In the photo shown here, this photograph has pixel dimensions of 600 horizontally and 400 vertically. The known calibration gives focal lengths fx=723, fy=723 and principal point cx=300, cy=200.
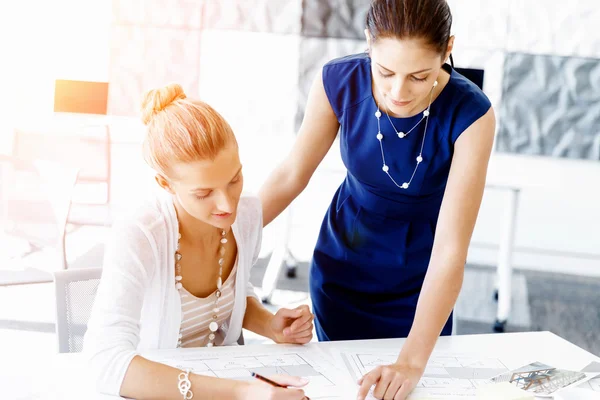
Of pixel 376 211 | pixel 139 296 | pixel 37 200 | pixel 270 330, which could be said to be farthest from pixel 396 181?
pixel 37 200

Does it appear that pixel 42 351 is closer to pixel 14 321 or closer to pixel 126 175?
pixel 14 321

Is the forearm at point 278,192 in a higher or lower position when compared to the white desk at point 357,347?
higher

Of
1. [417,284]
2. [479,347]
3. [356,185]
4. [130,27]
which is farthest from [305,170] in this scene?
[130,27]

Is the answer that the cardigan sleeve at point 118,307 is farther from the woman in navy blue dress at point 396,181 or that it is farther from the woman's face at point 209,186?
the woman in navy blue dress at point 396,181

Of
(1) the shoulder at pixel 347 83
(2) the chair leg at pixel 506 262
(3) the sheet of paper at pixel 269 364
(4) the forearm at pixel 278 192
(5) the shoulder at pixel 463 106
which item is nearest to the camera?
(3) the sheet of paper at pixel 269 364

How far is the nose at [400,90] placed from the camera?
1424 millimetres

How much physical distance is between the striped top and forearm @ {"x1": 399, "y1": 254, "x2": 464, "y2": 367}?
16.1 inches

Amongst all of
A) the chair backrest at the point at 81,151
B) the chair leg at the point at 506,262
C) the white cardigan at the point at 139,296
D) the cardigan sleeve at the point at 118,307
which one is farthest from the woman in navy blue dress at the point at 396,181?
the chair backrest at the point at 81,151

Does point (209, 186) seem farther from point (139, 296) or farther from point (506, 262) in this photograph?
point (506, 262)

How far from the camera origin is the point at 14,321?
3246mm

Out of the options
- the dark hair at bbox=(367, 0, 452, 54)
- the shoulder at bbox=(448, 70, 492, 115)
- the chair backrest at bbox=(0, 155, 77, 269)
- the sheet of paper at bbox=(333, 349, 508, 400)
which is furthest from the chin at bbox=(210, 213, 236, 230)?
the chair backrest at bbox=(0, 155, 77, 269)

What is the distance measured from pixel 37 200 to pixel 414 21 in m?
1.94

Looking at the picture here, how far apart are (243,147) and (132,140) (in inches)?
27.9

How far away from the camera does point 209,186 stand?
141cm
